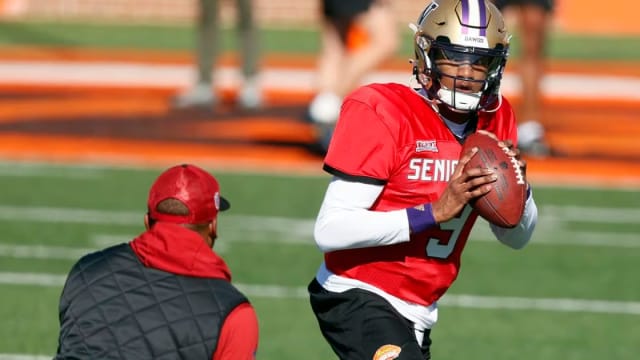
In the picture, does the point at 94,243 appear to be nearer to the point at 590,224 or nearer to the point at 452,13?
the point at 590,224

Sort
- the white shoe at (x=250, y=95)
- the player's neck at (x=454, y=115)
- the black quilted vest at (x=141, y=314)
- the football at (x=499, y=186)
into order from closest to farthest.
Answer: the black quilted vest at (x=141, y=314), the football at (x=499, y=186), the player's neck at (x=454, y=115), the white shoe at (x=250, y=95)

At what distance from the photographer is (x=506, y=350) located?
710 cm

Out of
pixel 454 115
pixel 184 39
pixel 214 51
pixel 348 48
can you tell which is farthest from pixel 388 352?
pixel 184 39

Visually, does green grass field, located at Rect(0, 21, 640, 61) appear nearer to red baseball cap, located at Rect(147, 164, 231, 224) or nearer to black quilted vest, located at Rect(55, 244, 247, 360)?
red baseball cap, located at Rect(147, 164, 231, 224)

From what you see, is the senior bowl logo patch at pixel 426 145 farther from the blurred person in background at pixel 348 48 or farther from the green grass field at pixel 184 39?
the green grass field at pixel 184 39

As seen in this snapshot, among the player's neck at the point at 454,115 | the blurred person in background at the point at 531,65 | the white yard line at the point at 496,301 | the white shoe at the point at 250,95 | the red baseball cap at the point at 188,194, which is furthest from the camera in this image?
the white shoe at the point at 250,95

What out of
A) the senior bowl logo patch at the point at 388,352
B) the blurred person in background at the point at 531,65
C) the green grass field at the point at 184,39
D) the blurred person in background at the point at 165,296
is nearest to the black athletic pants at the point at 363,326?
the senior bowl logo patch at the point at 388,352

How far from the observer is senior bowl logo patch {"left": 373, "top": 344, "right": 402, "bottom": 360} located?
184 inches

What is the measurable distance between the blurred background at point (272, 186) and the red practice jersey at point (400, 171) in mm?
2090

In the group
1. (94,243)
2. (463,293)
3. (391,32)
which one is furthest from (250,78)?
(463,293)

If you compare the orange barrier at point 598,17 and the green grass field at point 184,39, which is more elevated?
the green grass field at point 184,39

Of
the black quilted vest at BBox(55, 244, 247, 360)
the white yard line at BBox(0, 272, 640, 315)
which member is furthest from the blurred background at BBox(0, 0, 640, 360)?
the black quilted vest at BBox(55, 244, 247, 360)

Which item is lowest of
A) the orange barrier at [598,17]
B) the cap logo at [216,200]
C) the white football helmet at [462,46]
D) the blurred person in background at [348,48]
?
the orange barrier at [598,17]

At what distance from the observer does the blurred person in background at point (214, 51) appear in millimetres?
14711
